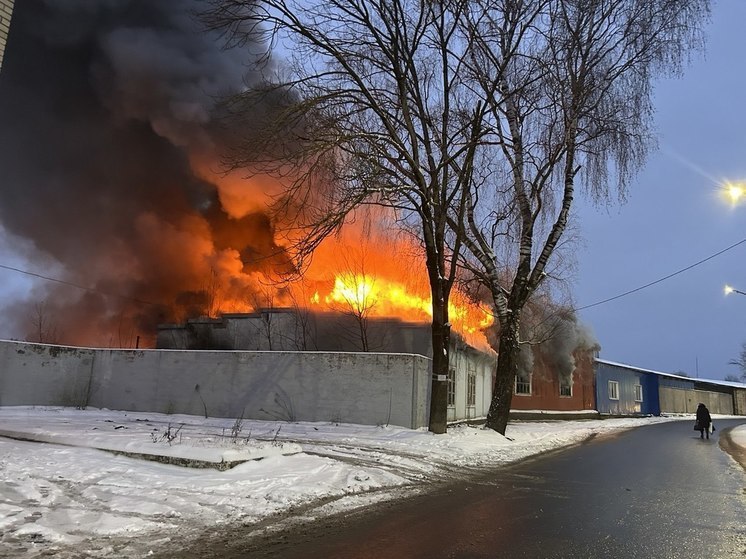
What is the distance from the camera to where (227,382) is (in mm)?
17281

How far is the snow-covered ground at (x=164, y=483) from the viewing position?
4.77 m

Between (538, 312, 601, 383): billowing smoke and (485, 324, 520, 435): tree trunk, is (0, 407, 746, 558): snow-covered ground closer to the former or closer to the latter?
(485, 324, 520, 435): tree trunk

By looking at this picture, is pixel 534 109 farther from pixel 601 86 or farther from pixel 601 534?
pixel 601 534

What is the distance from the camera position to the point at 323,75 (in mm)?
13156

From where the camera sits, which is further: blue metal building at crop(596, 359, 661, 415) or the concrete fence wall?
blue metal building at crop(596, 359, 661, 415)

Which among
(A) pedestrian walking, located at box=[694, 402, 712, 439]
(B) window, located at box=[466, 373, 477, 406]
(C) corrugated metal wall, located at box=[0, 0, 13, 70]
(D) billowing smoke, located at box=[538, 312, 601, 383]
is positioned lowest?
(A) pedestrian walking, located at box=[694, 402, 712, 439]

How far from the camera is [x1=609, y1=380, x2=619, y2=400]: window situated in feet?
128

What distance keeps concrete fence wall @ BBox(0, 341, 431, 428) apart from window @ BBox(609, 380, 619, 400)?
91.2ft

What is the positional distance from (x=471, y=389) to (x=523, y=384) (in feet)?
28.9

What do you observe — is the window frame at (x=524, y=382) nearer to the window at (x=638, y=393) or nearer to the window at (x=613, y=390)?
the window at (x=613, y=390)

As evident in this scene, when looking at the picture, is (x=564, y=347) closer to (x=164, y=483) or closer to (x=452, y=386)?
(x=452, y=386)

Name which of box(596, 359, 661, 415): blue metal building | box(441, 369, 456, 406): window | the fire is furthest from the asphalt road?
box(596, 359, 661, 415): blue metal building

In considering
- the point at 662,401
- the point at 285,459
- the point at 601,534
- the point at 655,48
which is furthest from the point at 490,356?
the point at 662,401

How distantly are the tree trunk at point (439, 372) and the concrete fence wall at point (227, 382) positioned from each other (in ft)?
4.39
